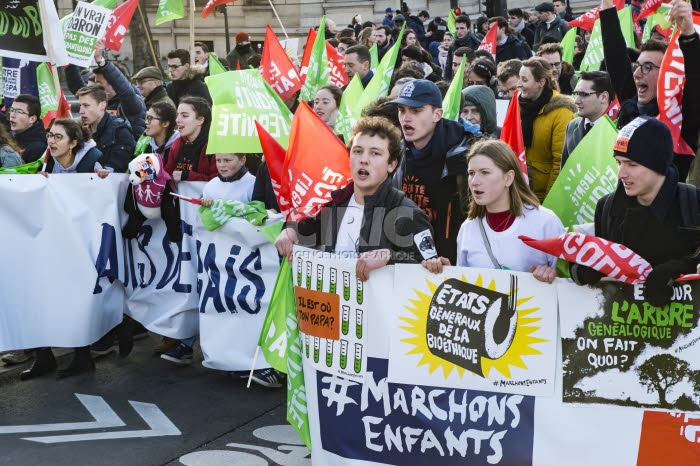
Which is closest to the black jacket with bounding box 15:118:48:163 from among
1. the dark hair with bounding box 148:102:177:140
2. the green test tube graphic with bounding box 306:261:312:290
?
the dark hair with bounding box 148:102:177:140

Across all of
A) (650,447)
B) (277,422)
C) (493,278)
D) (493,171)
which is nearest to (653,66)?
(493,171)

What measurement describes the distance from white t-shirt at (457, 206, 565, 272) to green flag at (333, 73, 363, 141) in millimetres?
2572

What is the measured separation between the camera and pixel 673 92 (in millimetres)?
5227

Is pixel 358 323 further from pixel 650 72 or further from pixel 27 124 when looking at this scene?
pixel 27 124

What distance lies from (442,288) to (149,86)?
227 inches

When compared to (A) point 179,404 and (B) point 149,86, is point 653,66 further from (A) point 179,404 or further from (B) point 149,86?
(B) point 149,86

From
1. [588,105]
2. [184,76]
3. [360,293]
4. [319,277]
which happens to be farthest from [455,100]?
[184,76]

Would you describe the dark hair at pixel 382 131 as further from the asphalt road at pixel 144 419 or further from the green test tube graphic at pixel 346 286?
the asphalt road at pixel 144 419

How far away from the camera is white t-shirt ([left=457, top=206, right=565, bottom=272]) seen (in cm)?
435

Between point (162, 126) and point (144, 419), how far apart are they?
254 cm

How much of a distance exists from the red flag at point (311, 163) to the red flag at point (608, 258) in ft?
5.58

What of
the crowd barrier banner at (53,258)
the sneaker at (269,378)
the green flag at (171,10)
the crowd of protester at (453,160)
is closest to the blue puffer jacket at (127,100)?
the crowd of protester at (453,160)

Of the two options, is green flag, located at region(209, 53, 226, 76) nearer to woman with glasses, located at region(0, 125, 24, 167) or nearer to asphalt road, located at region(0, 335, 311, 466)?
woman with glasses, located at region(0, 125, 24, 167)

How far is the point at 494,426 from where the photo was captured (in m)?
4.13
